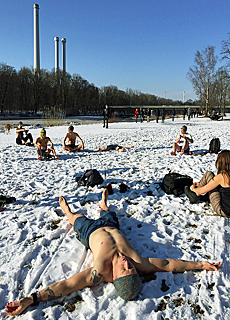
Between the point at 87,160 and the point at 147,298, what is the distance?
5670mm

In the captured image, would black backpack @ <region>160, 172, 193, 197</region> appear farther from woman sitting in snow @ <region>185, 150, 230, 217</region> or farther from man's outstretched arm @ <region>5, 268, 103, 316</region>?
man's outstretched arm @ <region>5, 268, 103, 316</region>

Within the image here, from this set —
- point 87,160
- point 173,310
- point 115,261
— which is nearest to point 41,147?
point 87,160

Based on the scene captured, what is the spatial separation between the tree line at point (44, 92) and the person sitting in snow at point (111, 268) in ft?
147

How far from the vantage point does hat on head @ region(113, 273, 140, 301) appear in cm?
215

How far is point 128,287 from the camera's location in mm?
2150

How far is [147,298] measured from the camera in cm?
220

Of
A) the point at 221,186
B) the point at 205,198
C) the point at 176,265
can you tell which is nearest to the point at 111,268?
the point at 176,265

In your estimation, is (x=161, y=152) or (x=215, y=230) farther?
(x=161, y=152)

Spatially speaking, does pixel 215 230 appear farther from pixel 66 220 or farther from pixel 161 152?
pixel 161 152

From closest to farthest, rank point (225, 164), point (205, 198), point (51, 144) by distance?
point (225, 164) < point (205, 198) < point (51, 144)

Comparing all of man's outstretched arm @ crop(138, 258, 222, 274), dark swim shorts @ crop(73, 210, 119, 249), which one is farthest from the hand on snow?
man's outstretched arm @ crop(138, 258, 222, 274)

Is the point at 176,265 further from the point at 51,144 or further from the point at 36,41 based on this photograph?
the point at 36,41

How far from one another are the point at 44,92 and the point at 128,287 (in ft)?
197

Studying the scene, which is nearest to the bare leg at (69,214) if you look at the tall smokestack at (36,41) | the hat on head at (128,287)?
the hat on head at (128,287)
